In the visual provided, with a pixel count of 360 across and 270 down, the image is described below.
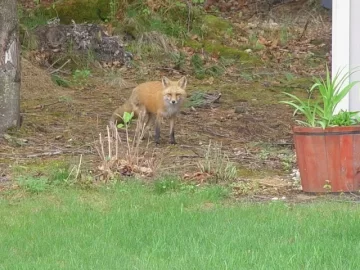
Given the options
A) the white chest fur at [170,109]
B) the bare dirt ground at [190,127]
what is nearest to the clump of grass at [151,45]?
the bare dirt ground at [190,127]

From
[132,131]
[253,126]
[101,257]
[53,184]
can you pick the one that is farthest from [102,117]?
[101,257]

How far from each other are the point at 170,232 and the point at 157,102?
5.77 m

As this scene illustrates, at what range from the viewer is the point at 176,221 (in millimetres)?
6566

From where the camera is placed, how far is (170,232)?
6168 mm

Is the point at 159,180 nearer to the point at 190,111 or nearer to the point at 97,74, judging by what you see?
the point at 190,111

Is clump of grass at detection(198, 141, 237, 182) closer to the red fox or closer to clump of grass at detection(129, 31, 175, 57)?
the red fox

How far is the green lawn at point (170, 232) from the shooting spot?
5.39 m

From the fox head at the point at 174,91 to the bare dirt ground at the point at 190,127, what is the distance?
519 mm

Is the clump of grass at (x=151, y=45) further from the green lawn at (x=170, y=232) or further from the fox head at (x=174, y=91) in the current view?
the green lawn at (x=170, y=232)

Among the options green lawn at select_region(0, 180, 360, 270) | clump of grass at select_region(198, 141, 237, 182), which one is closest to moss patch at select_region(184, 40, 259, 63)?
clump of grass at select_region(198, 141, 237, 182)

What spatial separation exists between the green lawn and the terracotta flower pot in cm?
54

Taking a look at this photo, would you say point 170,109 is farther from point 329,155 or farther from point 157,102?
point 329,155

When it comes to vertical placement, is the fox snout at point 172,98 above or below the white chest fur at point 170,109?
above

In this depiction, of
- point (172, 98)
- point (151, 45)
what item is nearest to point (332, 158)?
point (172, 98)
